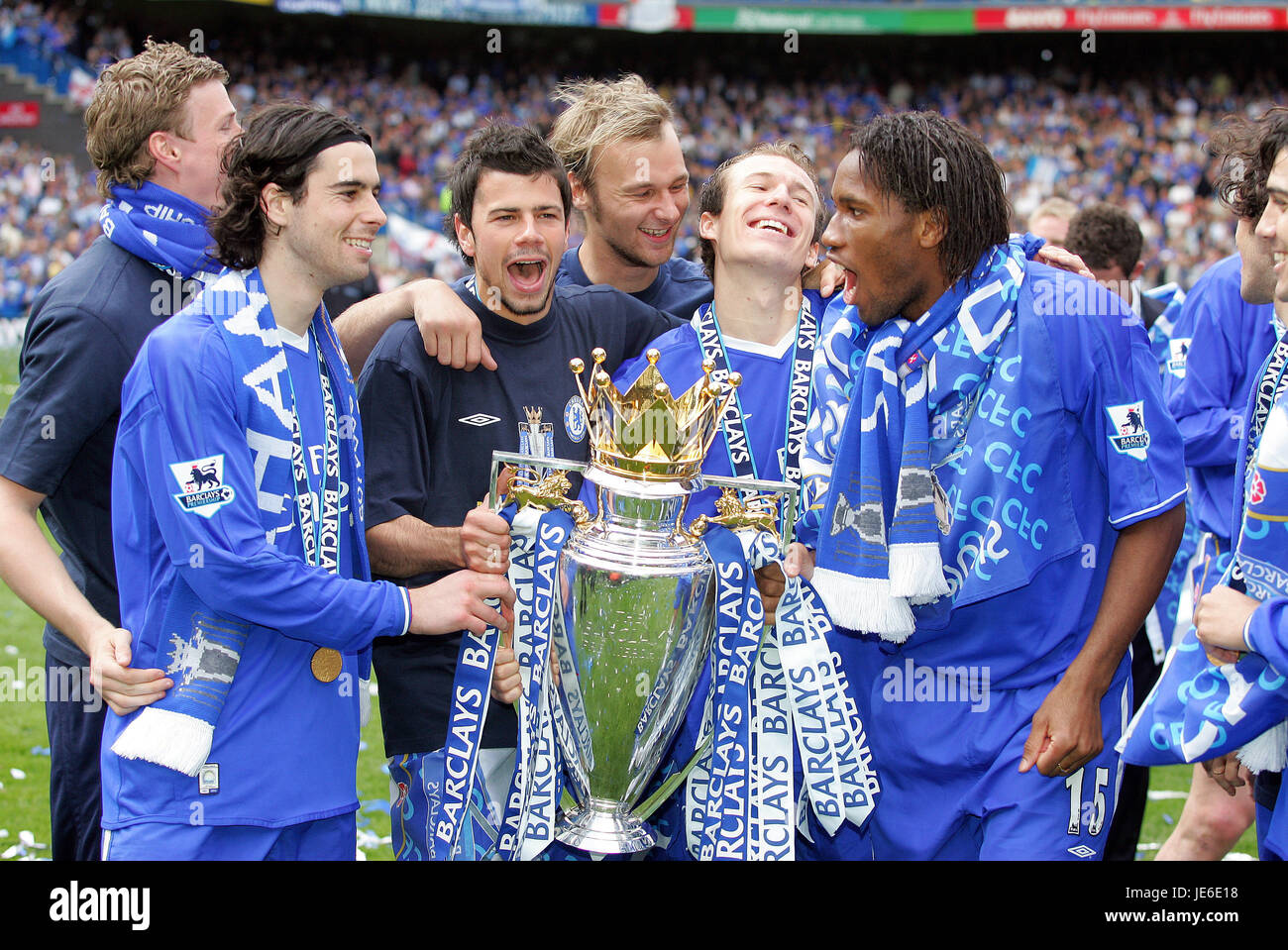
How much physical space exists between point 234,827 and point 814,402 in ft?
5.26

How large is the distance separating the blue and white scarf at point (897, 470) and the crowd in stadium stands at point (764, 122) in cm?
1743

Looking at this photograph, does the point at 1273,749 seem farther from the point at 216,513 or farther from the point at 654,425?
the point at 216,513

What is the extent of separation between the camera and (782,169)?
322cm

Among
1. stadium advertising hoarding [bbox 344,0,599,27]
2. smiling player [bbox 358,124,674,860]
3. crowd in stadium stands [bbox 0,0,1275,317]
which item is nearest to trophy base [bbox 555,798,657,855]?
smiling player [bbox 358,124,674,860]

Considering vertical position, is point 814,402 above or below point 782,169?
below

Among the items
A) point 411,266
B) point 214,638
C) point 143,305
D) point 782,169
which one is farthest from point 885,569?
point 411,266

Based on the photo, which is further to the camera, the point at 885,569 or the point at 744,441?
the point at 744,441

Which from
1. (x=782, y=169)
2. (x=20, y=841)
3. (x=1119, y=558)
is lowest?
(x=20, y=841)

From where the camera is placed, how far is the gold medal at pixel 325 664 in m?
2.71

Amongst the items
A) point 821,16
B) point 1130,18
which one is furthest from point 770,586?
point 1130,18

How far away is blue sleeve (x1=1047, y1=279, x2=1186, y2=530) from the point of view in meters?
2.63

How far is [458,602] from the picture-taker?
2609mm

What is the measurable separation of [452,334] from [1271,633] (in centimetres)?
190
